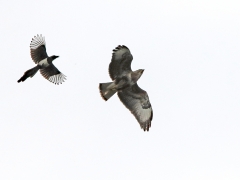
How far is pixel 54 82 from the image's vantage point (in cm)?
2080

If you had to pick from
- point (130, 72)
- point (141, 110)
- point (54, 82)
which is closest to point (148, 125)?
point (141, 110)

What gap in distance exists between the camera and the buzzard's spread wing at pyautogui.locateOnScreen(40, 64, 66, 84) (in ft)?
67.9

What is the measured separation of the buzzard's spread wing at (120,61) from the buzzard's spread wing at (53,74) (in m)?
3.57

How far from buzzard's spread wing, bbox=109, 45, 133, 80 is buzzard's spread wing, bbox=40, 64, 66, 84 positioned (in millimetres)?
3573

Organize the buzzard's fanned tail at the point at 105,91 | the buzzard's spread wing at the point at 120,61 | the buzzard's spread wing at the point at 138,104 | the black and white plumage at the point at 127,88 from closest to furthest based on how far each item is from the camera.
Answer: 1. the buzzard's spread wing at the point at 120,61
2. the black and white plumage at the point at 127,88
3. the buzzard's fanned tail at the point at 105,91
4. the buzzard's spread wing at the point at 138,104

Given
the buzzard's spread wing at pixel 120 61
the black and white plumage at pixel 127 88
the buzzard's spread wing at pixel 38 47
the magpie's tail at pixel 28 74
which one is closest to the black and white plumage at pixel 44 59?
the buzzard's spread wing at pixel 38 47

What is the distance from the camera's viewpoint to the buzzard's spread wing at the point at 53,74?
67.9ft

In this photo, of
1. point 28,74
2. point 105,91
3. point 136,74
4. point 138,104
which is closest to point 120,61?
point 136,74

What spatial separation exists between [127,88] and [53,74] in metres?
3.65

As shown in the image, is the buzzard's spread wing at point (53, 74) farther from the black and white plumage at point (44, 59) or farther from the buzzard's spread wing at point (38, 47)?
the buzzard's spread wing at point (38, 47)

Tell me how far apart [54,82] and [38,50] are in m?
1.20

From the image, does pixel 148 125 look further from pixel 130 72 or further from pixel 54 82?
pixel 54 82

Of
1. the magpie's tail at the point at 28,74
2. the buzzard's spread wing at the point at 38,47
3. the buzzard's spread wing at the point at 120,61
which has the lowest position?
the buzzard's spread wing at the point at 120,61

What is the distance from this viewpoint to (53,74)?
68.2ft
